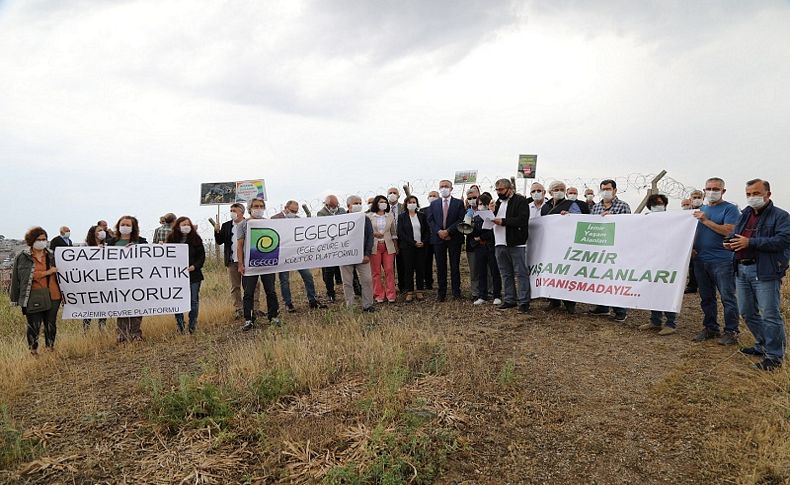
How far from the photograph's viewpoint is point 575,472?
3.59 m

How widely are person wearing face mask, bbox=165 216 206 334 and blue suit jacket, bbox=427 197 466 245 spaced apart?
412cm

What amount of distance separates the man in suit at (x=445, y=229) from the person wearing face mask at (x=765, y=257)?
459cm

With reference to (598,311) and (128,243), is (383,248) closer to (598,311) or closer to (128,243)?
(598,311)

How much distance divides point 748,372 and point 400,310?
203 inches

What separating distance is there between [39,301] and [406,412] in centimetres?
581

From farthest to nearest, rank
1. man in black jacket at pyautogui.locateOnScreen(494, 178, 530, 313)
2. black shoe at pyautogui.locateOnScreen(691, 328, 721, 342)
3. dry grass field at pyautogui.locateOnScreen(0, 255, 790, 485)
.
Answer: man in black jacket at pyautogui.locateOnScreen(494, 178, 530, 313) < black shoe at pyautogui.locateOnScreen(691, 328, 721, 342) < dry grass field at pyautogui.locateOnScreen(0, 255, 790, 485)

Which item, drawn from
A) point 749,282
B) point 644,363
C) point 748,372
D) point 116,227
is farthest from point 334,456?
point 116,227

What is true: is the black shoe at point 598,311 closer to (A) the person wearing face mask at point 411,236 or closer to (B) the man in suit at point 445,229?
(B) the man in suit at point 445,229

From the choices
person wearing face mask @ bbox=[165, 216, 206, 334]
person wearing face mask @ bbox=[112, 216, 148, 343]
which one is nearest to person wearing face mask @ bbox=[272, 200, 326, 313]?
person wearing face mask @ bbox=[165, 216, 206, 334]

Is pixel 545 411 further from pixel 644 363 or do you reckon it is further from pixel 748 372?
pixel 748 372

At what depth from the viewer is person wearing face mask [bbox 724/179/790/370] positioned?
17.0ft

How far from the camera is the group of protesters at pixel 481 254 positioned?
5.37 metres

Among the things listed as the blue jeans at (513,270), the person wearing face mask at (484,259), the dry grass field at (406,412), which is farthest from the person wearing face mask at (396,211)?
the dry grass field at (406,412)

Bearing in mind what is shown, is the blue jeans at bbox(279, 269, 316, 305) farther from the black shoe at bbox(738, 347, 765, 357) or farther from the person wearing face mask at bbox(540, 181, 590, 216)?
the black shoe at bbox(738, 347, 765, 357)
